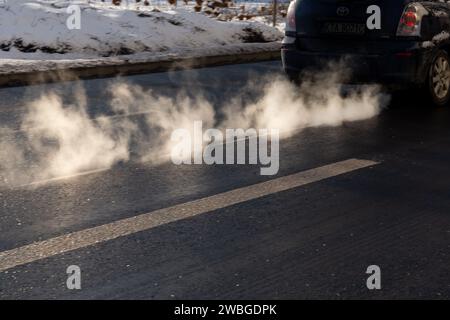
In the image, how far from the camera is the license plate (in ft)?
33.8

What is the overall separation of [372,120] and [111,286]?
222 inches

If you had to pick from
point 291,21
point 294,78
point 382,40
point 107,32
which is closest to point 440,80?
point 382,40

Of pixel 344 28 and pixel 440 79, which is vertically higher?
pixel 344 28

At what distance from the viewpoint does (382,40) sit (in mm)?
10211

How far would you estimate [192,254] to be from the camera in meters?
5.45

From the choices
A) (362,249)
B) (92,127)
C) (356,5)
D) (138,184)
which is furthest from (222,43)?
(362,249)

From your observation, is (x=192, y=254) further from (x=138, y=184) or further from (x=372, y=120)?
(x=372, y=120)

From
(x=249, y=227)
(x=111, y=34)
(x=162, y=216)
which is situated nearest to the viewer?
(x=249, y=227)

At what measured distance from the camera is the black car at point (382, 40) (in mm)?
10203

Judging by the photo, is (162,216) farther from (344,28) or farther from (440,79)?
(440,79)

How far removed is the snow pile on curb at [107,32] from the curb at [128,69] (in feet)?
1.81

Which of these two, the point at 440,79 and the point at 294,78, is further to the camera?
the point at 294,78

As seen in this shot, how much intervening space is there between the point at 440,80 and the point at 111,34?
648 cm

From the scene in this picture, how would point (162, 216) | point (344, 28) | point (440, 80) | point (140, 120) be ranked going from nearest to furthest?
point (162, 216), point (140, 120), point (344, 28), point (440, 80)
